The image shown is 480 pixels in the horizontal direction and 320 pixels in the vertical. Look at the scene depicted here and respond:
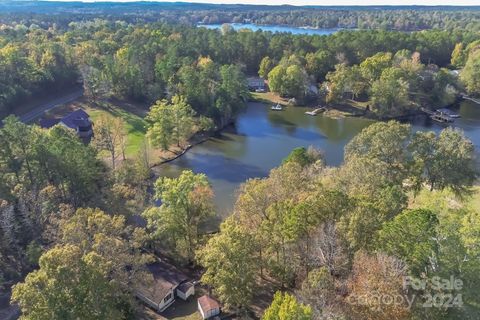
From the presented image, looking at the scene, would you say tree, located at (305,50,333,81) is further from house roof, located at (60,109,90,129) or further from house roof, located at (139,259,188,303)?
house roof, located at (139,259,188,303)

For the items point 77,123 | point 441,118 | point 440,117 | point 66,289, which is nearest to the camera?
point 66,289

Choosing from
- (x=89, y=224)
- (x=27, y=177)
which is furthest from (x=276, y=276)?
(x=27, y=177)

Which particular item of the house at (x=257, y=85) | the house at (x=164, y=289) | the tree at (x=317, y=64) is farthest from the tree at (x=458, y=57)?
the house at (x=164, y=289)

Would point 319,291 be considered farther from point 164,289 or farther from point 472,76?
point 472,76

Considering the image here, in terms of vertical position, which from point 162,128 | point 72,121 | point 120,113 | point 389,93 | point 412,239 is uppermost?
point 412,239

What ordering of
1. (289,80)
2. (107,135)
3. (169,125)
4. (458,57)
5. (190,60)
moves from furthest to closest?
(458,57), (289,80), (190,60), (169,125), (107,135)

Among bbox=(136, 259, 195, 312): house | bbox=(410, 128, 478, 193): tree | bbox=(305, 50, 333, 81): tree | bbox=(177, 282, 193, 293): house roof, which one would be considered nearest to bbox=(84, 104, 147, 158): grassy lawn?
bbox=(136, 259, 195, 312): house

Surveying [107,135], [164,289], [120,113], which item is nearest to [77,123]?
[120,113]
